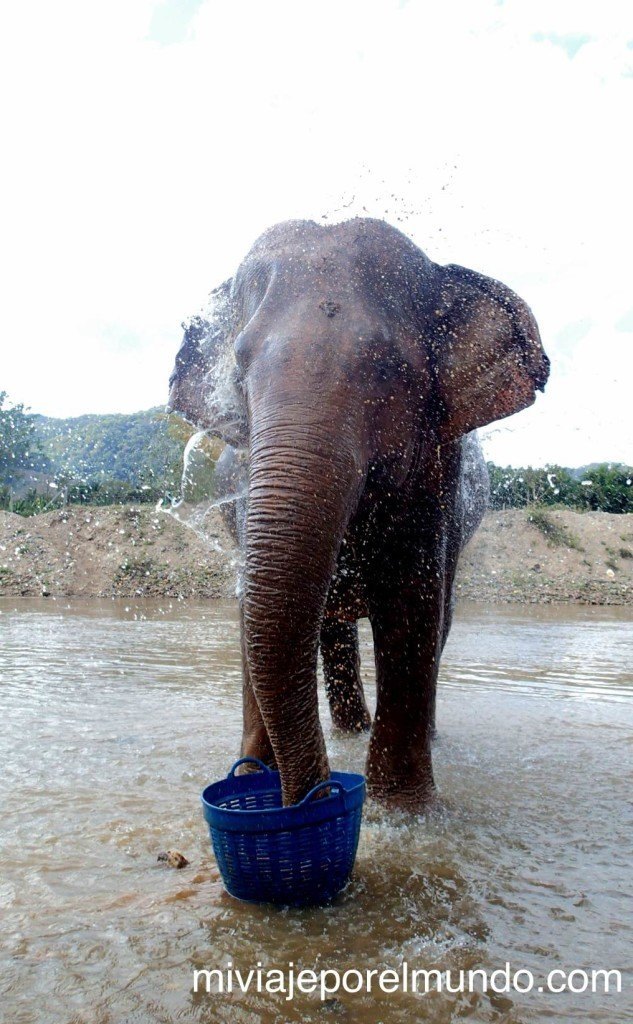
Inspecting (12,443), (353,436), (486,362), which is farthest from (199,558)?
(12,443)

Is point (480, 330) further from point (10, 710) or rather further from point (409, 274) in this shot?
point (10, 710)

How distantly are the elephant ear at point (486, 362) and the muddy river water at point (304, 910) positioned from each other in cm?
197

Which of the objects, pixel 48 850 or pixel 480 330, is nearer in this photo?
pixel 48 850

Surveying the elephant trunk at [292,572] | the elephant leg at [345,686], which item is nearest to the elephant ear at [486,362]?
the elephant trunk at [292,572]

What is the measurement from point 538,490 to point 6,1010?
35117 millimetres

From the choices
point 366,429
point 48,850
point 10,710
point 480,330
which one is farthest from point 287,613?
point 10,710

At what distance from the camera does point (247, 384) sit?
144 inches

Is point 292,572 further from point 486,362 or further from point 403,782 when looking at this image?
point 403,782

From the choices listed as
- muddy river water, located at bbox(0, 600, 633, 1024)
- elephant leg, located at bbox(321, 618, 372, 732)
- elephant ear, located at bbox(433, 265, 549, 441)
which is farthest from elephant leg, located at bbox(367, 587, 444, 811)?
elephant leg, located at bbox(321, 618, 372, 732)

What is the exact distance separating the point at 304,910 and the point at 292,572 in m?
1.23

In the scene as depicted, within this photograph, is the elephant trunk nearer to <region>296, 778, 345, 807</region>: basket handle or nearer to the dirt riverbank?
<region>296, 778, 345, 807</region>: basket handle

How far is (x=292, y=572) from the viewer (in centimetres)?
292

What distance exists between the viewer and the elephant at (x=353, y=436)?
299 cm

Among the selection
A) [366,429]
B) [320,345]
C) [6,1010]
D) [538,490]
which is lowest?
[6,1010]
